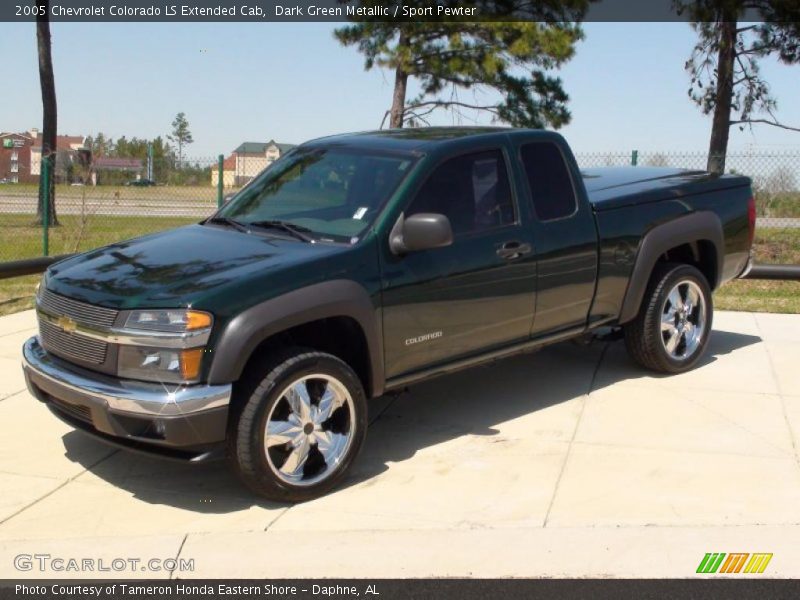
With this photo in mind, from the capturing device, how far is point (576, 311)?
6.45 m

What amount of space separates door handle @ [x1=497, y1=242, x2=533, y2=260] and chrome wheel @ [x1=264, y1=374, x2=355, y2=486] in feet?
4.63

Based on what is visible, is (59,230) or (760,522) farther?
(59,230)

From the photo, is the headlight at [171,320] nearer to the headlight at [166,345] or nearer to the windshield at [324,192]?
the headlight at [166,345]

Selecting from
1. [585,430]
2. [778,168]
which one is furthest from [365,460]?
[778,168]

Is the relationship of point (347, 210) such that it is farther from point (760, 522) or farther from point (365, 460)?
point (760, 522)

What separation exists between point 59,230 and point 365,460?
37.7 feet

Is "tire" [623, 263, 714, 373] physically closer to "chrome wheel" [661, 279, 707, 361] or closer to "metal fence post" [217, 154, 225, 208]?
"chrome wheel" [661, 279, 707, 361]

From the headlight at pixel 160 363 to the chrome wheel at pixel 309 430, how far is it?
1.55ft

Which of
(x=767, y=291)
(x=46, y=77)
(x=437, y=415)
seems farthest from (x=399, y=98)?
(x=437, y=415)

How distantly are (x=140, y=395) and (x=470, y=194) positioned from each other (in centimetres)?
237

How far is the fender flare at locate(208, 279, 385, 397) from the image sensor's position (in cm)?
461

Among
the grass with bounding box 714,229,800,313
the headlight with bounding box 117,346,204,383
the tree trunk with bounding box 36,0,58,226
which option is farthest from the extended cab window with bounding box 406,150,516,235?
the tree trunk with bounding box 36,0,58,226

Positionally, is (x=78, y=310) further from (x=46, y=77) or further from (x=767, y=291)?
(x=46, y=77)

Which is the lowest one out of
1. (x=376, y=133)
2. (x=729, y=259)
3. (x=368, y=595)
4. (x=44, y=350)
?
(x=368, y=595)
